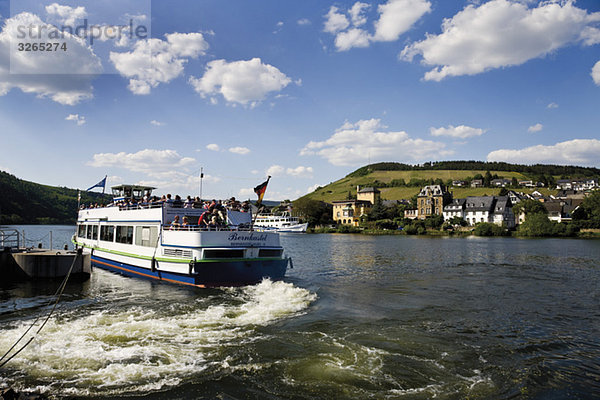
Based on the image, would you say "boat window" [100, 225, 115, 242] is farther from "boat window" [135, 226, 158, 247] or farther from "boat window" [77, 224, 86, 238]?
"boat window" [77, 224, 86, 238]

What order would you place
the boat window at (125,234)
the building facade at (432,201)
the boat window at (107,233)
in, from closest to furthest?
1. the boat window at (125,234)
2. the boat window at (107,233)
3. the building facade at (432,201)

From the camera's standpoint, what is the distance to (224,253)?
20812 millimetres

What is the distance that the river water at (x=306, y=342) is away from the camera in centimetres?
920

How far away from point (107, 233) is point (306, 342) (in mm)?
23311

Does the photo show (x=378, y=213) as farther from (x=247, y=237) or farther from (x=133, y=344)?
(x=133, y=344)

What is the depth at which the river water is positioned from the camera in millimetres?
9195

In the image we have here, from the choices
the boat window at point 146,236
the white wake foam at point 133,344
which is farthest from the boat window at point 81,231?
the white wake foam at point 133,344

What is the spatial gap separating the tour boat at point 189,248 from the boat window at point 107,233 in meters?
0.24

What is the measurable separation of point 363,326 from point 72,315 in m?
11.9

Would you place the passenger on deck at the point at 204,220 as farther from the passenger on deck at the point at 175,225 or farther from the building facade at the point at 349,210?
the building facade at the point at 349,210

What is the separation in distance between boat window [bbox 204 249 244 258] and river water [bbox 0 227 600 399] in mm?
1887

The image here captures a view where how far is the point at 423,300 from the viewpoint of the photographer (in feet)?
63.6

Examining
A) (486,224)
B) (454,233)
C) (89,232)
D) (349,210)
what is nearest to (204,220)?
(89,232)

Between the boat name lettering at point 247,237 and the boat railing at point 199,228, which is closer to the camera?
the boat name lettering at point 247,237
